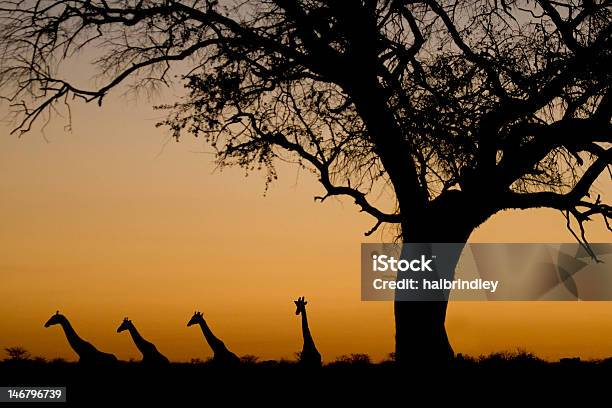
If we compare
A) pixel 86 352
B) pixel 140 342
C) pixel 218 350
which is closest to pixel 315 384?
pixel 218 350

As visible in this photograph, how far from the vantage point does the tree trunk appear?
1962 centimetres

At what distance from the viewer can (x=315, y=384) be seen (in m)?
17.9

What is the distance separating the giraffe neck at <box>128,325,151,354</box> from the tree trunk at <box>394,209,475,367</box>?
512 centimetres

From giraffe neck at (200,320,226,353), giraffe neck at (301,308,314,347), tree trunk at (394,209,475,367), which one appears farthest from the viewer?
tree trunk at (394,209,475,367)

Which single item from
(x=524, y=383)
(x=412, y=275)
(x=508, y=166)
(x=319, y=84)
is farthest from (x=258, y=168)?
(x=524, y=383)

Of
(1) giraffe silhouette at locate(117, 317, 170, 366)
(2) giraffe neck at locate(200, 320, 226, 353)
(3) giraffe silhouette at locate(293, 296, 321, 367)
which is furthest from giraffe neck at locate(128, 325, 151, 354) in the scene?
(3) giraffe silhouette at locate(293, 296, 321, 367)

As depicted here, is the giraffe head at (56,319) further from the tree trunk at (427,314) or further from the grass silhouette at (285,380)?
the tree trunk at (427,314)

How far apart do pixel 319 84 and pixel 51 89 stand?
18.3 feet

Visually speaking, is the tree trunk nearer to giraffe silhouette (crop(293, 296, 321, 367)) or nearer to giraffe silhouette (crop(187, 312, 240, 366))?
giraffe silhouette (crop(293, 296, 321, 367))

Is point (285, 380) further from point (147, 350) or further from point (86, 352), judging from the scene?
point (86, 352)

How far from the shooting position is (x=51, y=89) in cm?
2031

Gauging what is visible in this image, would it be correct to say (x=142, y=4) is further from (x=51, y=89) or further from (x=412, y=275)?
A: (x=412, y=275)

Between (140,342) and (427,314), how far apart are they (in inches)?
227

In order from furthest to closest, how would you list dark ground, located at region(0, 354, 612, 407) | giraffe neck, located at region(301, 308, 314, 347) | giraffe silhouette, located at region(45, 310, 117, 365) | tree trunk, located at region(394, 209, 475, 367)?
1. tree trunk, located at region(394, 209, 475, 367)
2. giraffe neck, located at region(301, 308, 314, 347)
3. giraffe silhouette, located at region(45, 310, 117, 365)
4. dark ground, located at region(0, 354, 612, 407)
